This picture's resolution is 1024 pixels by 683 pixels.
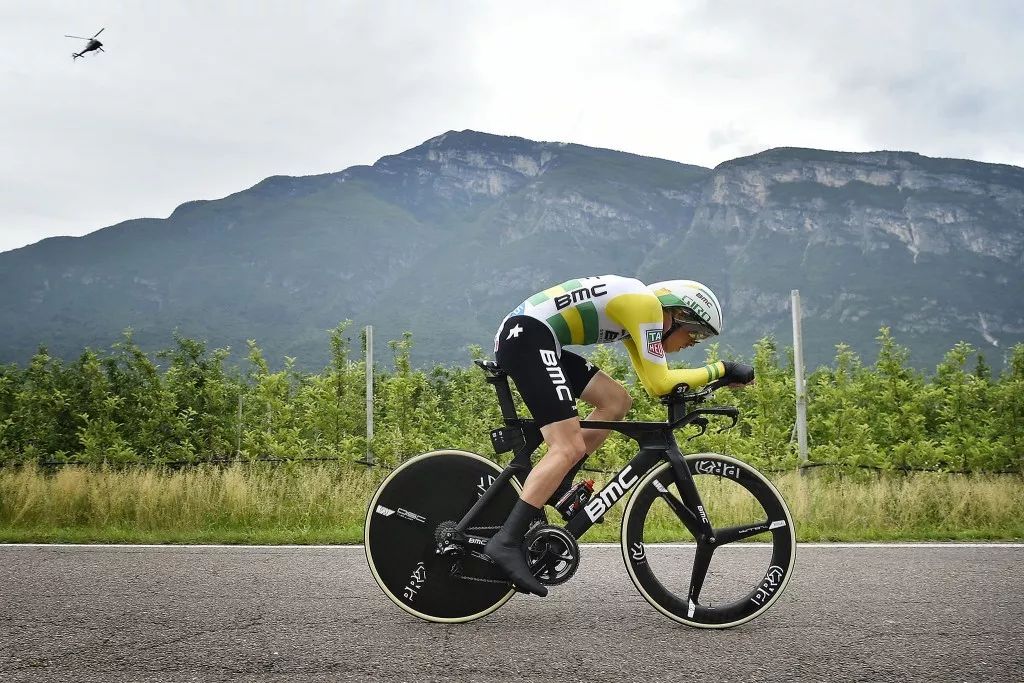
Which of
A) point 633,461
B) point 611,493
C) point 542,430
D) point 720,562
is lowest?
point 720,562

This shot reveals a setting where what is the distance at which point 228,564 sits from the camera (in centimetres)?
586

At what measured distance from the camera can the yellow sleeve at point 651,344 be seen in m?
4.00

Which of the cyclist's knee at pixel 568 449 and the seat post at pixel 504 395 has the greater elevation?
the seat post at pixel 504 395

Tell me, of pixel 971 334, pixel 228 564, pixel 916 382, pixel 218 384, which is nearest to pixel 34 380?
pixel 218 384

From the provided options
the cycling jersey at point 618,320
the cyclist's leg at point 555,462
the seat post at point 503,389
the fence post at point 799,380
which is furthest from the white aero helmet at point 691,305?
the fence post at point 799,380

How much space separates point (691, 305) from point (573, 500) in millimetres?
1086

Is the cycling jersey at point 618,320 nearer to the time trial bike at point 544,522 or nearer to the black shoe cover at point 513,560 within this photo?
the time trial bike at point 544,522

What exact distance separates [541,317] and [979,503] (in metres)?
6.87

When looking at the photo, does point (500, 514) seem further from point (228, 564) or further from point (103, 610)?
point (228, 564)

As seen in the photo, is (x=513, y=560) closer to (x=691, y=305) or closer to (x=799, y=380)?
(x=691, y=305)

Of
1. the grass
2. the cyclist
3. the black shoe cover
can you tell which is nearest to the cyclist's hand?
the cyclist

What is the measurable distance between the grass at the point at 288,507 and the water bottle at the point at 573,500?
11.3 ft

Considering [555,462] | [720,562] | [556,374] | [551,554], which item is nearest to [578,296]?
[556,374]

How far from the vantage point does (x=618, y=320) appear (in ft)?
13.4
